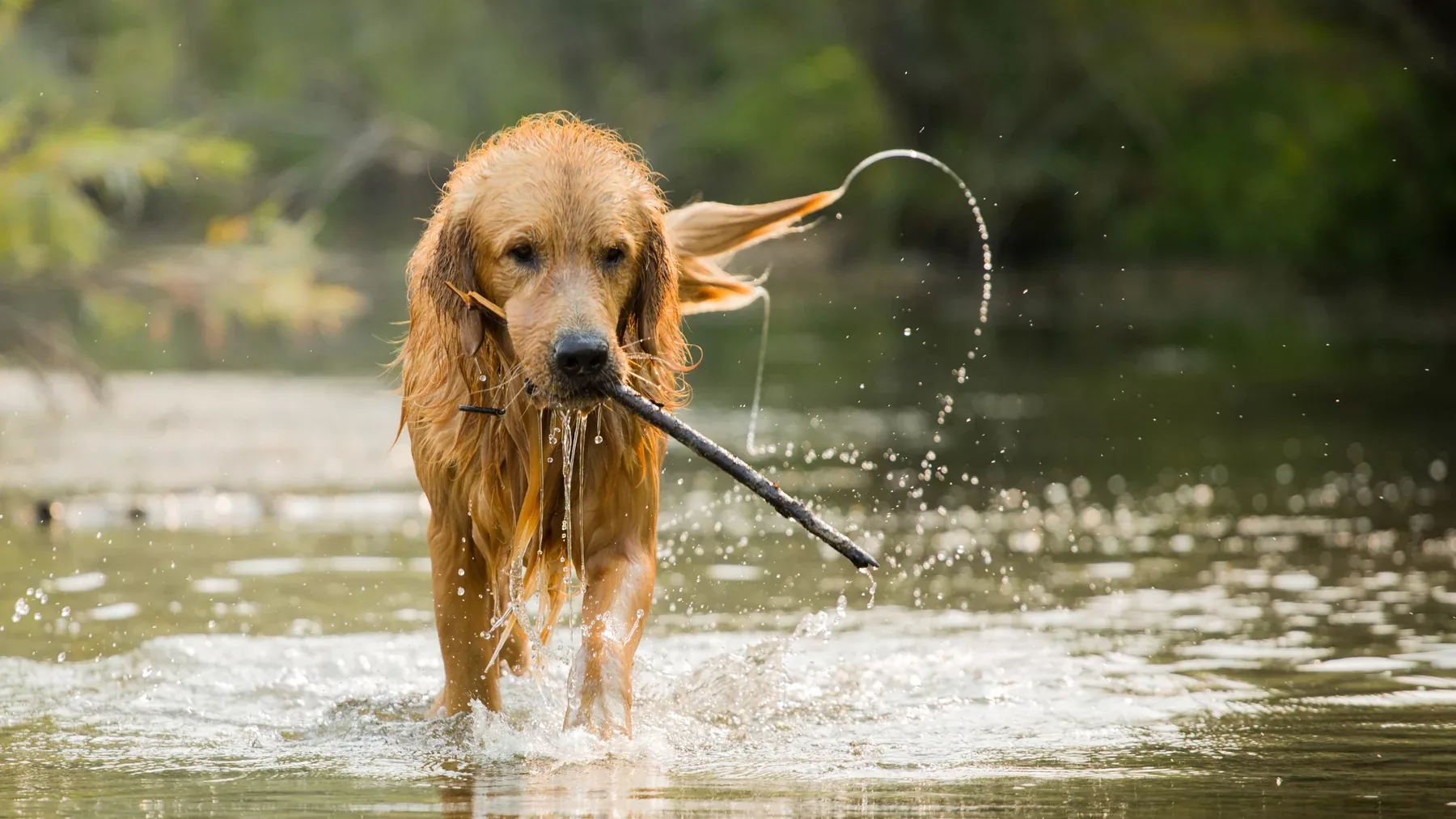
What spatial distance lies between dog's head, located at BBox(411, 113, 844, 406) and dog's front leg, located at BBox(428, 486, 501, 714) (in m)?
0.71

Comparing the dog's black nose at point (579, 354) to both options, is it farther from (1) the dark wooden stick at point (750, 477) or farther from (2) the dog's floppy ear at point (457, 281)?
(2) the dog's floppy ear at point (457, 281)

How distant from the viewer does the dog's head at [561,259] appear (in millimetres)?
5246

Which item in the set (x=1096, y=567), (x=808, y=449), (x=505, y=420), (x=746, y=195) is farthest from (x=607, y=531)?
(x=746, y=195)

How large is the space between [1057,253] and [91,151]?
26.2 m

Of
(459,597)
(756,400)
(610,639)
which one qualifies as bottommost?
(610,639)

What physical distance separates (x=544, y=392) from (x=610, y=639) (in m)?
0.82

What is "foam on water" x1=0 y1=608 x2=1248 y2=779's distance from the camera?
555cm

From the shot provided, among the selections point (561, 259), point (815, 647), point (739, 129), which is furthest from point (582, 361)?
point (739, 129)

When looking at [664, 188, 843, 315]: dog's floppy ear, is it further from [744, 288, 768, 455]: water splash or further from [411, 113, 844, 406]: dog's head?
[411, 113, 844, 406]: dog's head

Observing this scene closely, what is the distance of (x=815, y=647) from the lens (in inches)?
293

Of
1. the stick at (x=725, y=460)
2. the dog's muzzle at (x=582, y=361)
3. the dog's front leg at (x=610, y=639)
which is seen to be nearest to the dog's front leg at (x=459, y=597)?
the dog's front leg at (x=610, y=639)

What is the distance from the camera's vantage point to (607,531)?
5.97m

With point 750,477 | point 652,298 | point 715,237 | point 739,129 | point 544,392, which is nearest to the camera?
point 544,392

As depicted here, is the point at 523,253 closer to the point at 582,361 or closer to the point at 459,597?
the point at 582,361
